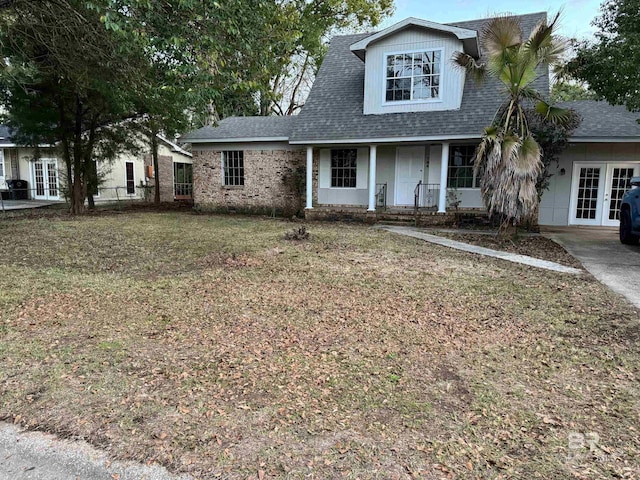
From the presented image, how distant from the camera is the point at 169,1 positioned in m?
6.35

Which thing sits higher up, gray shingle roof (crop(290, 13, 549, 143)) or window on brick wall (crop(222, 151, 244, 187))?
gray shingle roof (crop(290, 13, 549, 143))

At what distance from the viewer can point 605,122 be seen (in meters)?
12.5

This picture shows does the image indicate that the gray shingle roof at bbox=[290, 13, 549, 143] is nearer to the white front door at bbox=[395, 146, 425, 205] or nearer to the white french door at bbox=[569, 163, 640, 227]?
the white front door at bbox=[395, 146, 425, 205]

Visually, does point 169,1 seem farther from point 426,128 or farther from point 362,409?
point 426,128

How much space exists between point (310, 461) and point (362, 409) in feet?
2.07

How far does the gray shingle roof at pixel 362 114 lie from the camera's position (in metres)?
12.6

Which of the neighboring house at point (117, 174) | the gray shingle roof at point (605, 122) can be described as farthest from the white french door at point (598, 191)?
the neighboring house at point (117, 174)

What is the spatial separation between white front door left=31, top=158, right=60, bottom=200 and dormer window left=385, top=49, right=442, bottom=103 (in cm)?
1759

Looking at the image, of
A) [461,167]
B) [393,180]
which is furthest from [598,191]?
[393,180]

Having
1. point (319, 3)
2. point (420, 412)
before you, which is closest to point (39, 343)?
point (420, 412)

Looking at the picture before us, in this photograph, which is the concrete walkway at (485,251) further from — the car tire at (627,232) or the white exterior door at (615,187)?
the white exterior door at (615,187)

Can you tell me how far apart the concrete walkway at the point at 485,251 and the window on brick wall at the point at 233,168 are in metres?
6.85

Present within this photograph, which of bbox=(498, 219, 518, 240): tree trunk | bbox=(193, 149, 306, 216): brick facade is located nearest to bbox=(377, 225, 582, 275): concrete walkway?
bbox=(498, 219, 518, 240): tree trunk

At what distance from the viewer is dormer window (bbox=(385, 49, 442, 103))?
13188mm
